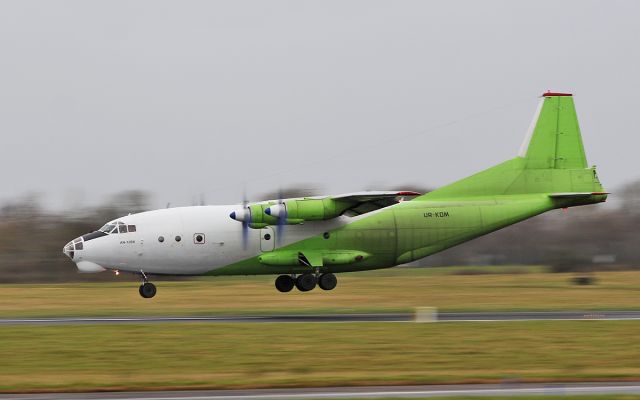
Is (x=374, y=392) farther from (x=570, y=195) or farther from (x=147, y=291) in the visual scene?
(x=570, y=195)

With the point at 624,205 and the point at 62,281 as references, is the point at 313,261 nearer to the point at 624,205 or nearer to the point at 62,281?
the point at 62,281

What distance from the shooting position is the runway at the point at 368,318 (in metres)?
29.2

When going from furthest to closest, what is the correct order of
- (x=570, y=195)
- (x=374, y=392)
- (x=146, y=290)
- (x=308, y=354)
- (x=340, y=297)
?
(x=340, y=297) → (x=570, y=195) → (x=146, y=290) → (x=308, y=354) → (x=374, y=392)

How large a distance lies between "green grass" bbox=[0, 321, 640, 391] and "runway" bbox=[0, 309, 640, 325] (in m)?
1.30

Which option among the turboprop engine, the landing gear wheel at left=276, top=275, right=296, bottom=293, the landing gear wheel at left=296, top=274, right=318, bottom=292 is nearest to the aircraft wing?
the turboprop engine

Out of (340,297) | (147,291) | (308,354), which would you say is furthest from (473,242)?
(308,354)

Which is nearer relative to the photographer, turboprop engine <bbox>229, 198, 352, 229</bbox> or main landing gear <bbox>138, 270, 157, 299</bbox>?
turboprop engine <bbox>229, 198, 352, 229</bbox>

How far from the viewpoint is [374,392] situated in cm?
1617

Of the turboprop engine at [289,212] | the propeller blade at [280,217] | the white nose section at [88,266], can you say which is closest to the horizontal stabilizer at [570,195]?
the turboprop engine at [289,212]

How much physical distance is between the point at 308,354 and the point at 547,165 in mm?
18598

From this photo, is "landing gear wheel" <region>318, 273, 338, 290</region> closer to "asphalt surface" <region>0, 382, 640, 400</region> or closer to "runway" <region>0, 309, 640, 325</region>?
"runway" <region>0, 309, 640, 325</region>

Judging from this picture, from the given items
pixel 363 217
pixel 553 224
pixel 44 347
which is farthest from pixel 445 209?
pixel 553 224

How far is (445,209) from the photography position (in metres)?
36.3

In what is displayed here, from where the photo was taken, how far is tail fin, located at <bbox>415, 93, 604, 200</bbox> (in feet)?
121
